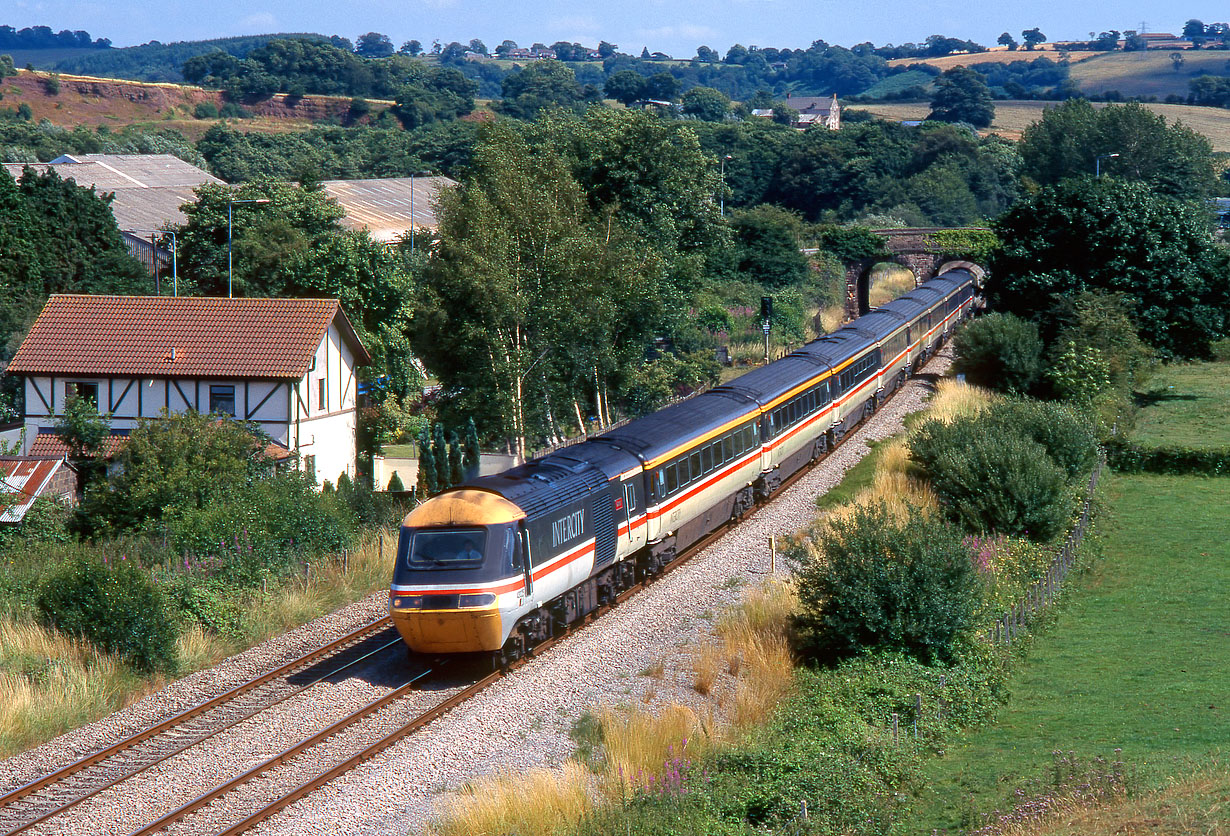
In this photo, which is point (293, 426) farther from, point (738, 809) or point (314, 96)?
point (314, 96)

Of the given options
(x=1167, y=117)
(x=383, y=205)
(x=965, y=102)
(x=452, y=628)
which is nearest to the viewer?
(x=452, y=628)

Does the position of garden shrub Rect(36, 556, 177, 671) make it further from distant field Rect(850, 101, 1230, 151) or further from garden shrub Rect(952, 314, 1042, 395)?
distant field Rect(850, 101, 1230, 151)

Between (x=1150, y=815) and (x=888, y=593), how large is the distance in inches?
249

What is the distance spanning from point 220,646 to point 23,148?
293 feet

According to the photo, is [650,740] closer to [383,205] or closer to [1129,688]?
[1129,688]

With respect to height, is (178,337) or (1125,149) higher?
(1125,149)

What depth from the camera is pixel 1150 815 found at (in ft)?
38.4

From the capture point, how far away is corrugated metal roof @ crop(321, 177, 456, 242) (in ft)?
222

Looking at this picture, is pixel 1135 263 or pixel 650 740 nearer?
pixel 650 740

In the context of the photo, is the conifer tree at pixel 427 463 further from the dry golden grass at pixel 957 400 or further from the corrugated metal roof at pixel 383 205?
the corrugated metal roof at pixel 383 205

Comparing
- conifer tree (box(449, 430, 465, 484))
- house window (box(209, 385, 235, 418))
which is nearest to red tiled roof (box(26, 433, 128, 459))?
house window (box(209, 385, 235, 418))

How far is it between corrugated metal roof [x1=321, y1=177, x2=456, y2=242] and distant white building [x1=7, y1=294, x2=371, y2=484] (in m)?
29.7

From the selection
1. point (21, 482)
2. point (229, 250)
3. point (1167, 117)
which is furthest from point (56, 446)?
point (1167, 117)

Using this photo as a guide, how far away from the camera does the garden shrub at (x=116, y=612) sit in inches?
698
